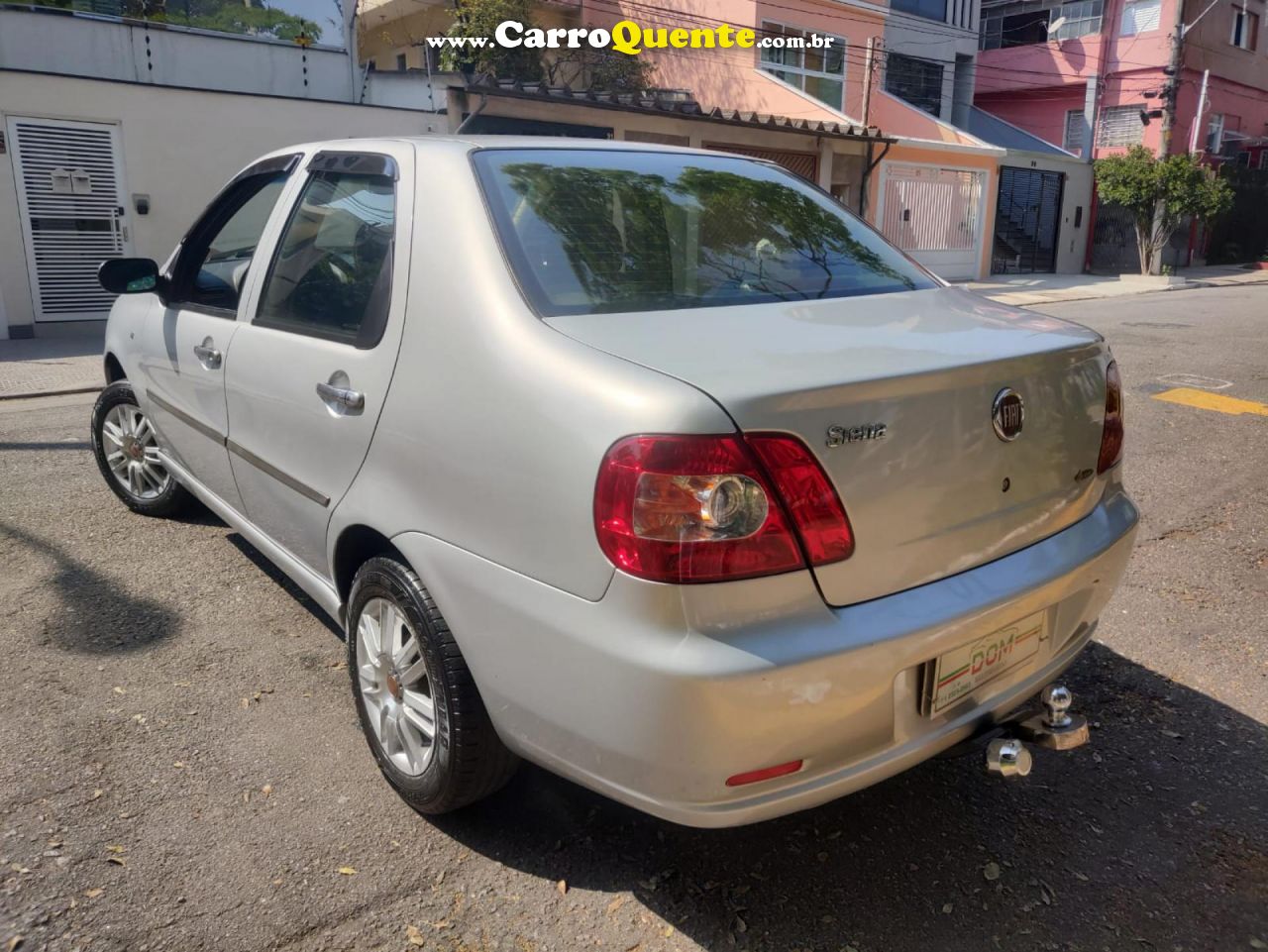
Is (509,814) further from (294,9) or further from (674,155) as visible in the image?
(294,9)

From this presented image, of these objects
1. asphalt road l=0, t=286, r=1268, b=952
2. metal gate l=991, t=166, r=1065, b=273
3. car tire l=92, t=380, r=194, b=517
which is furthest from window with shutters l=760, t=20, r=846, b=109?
asphalt road l=0, t=286, r=1268, b=952

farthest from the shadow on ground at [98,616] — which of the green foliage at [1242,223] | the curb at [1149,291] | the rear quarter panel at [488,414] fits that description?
the green foliage at [1242,223]

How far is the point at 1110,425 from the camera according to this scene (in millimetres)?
2646

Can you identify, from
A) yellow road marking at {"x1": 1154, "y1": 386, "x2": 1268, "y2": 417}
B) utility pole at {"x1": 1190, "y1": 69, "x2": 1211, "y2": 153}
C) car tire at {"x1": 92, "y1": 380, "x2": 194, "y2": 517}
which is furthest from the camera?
utility pole at {"x1": 1190, "y1": 69, "x2": 1211, "y2": 153}

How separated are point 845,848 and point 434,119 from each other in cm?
1399

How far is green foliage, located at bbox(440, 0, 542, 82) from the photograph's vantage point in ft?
64.1

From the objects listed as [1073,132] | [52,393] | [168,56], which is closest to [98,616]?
[52,393]

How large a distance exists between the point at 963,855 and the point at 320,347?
84.1 inches

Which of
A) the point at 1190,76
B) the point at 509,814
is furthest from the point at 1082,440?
the point at 1190,76

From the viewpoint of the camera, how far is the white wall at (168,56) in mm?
14016

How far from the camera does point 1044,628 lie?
239 cm

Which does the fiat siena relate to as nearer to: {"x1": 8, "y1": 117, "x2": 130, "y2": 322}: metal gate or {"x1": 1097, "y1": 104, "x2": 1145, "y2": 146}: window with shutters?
{"x1": 8, "y1": 117, "x2": 130, "y2": 322}: metal gate

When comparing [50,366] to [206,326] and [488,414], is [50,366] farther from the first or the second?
[488,414]

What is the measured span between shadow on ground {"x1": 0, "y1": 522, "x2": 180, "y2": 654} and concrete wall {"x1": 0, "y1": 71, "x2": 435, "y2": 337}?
9108mm
